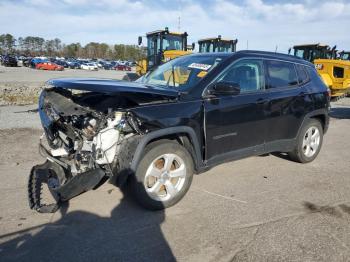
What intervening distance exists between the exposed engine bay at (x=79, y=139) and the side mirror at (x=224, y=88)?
83cm

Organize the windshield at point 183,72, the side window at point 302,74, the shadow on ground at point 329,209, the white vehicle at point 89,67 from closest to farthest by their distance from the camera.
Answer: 1. the shadow on ground at point 329,209
2. the windshield at point 183,72
3. the side window at point 302,74
4. the white vehicle at point 89,67

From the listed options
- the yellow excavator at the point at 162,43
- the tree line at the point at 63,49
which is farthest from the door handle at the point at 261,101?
the tree line at the point at 63,49

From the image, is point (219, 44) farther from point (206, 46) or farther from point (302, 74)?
point (302, 74)

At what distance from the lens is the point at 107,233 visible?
3500 millimetres

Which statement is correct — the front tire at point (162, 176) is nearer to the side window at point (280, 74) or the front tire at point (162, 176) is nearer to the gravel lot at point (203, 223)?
the gravel lot at point (203, 223)

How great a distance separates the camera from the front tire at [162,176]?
12.6 ft

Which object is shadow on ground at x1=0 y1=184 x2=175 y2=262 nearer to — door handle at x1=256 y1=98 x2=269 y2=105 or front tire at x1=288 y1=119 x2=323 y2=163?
door handle at x1=256 y1=98 x2=269 y2=105

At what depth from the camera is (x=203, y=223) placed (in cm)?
375

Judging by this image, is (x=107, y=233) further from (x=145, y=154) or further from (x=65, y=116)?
(x=65, y=116)

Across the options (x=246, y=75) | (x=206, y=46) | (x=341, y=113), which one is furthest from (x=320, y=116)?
(x=206, y=46)

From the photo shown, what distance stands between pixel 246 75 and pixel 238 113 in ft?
2.05

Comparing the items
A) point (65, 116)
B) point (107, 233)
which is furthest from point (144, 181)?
point (65, 116)

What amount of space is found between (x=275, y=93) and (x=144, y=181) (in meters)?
2.49

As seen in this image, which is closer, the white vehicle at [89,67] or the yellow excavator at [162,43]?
the yellow excavator at [162,43]
